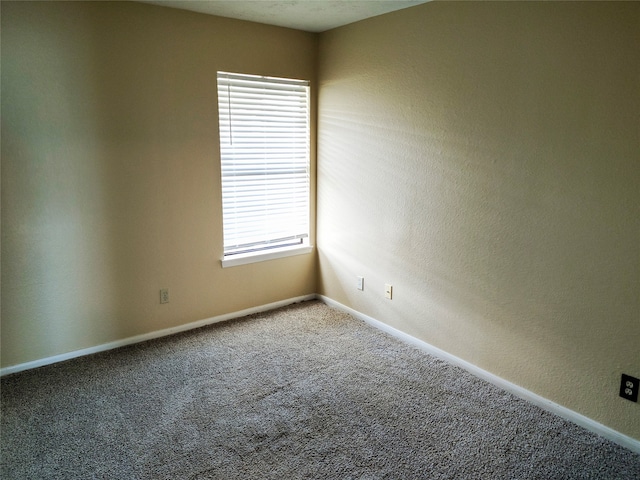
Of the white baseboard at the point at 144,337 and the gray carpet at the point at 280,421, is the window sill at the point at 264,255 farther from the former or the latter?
the gray carpet at the point at 280,421

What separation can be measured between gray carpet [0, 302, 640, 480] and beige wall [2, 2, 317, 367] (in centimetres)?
38

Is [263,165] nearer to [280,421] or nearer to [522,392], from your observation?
[280,421]

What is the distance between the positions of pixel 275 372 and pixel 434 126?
6.14ft

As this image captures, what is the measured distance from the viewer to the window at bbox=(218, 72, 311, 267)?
11.6ft

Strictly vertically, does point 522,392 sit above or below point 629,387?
below

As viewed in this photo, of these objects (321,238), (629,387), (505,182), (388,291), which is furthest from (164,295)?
(629,387)

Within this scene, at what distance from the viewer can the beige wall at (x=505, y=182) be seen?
85.2 inches

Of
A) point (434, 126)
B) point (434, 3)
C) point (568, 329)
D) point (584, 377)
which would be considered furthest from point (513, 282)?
point (434, 3)

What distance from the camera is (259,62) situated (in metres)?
3.54

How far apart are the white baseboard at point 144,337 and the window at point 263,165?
0.45 metres

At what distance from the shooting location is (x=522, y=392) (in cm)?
266

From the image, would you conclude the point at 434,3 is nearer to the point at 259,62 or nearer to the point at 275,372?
the point at 259,62

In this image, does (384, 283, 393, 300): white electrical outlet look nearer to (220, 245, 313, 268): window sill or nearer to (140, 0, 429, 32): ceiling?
(220, 245, 313, 268): window sill

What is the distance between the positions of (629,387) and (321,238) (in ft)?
8.22
